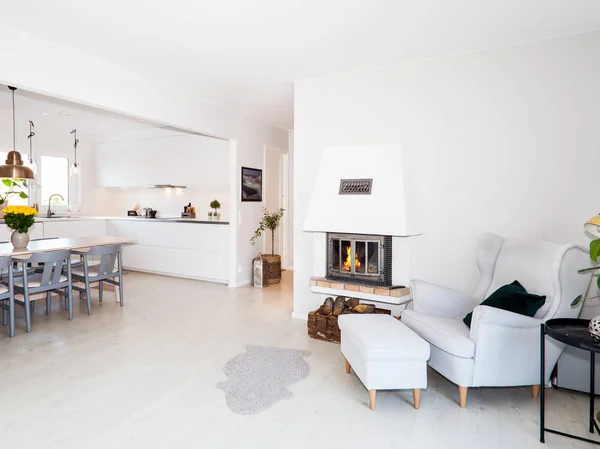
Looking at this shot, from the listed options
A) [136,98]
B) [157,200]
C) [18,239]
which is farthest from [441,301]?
[157,200]

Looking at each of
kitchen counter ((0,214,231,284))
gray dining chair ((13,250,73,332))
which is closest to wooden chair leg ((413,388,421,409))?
gray dining chair ((13,250,73,332))

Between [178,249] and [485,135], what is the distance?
4.77m

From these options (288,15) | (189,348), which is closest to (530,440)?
(189,348)

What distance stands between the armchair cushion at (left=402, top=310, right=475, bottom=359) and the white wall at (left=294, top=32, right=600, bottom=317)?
0.75m

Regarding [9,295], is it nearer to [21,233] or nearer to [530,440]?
[21,233]

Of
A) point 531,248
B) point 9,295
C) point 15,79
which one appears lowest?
point 9,295

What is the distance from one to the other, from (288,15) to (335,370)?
2.59 meters

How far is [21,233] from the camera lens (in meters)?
4.12

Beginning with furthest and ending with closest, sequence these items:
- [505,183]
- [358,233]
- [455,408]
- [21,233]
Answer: [21,233], [358,233], [505,183], [455,408]

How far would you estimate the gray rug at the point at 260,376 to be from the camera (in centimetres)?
250

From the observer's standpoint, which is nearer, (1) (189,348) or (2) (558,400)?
(2) (558,400)

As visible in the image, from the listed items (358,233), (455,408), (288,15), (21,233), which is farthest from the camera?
(21,233)

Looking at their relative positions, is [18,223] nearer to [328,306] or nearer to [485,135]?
→ [328,306]

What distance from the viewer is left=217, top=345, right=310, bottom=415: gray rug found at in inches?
98.5
